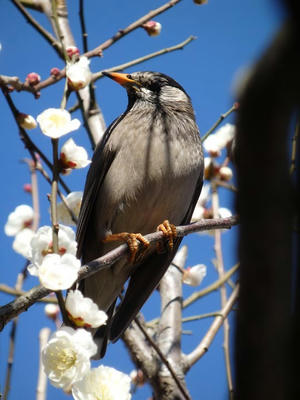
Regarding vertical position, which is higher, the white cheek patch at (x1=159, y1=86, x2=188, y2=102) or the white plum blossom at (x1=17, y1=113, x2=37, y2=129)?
the white cheek patch at (x1=159, y1=86, x2=188, y2=102)

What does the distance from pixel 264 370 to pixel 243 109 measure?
1.07 ft

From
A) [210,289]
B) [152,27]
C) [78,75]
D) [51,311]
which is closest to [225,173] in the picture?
[210,289]

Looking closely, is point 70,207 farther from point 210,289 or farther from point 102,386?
point 102,386

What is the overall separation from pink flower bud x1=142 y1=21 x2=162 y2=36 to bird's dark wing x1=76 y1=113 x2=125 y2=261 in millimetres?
752

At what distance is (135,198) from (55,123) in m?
1.02

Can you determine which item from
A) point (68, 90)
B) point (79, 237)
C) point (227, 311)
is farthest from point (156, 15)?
point (227, 311)

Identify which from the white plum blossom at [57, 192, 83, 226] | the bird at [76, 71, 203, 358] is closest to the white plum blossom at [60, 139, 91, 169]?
the white plum blossom at [57, 192, 83, 226]

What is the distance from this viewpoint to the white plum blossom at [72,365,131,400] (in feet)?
6.55

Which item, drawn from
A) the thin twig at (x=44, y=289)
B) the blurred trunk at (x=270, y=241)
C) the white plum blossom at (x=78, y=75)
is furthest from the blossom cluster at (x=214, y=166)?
the blurred trunk at (x=270, y=241)

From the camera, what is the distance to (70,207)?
3.28 metres

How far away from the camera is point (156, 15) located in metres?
3.76

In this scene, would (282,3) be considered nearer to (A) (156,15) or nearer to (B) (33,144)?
(B) (33,144)

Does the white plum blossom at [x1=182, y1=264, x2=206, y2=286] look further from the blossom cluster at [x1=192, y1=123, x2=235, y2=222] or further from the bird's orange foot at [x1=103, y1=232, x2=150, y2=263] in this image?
the bird's orange foot at [x1=103, y1=232, x2=150, y2=263]

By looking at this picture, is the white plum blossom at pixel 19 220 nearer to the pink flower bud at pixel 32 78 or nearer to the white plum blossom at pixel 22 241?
the white plum blossom at pixel 22 241
